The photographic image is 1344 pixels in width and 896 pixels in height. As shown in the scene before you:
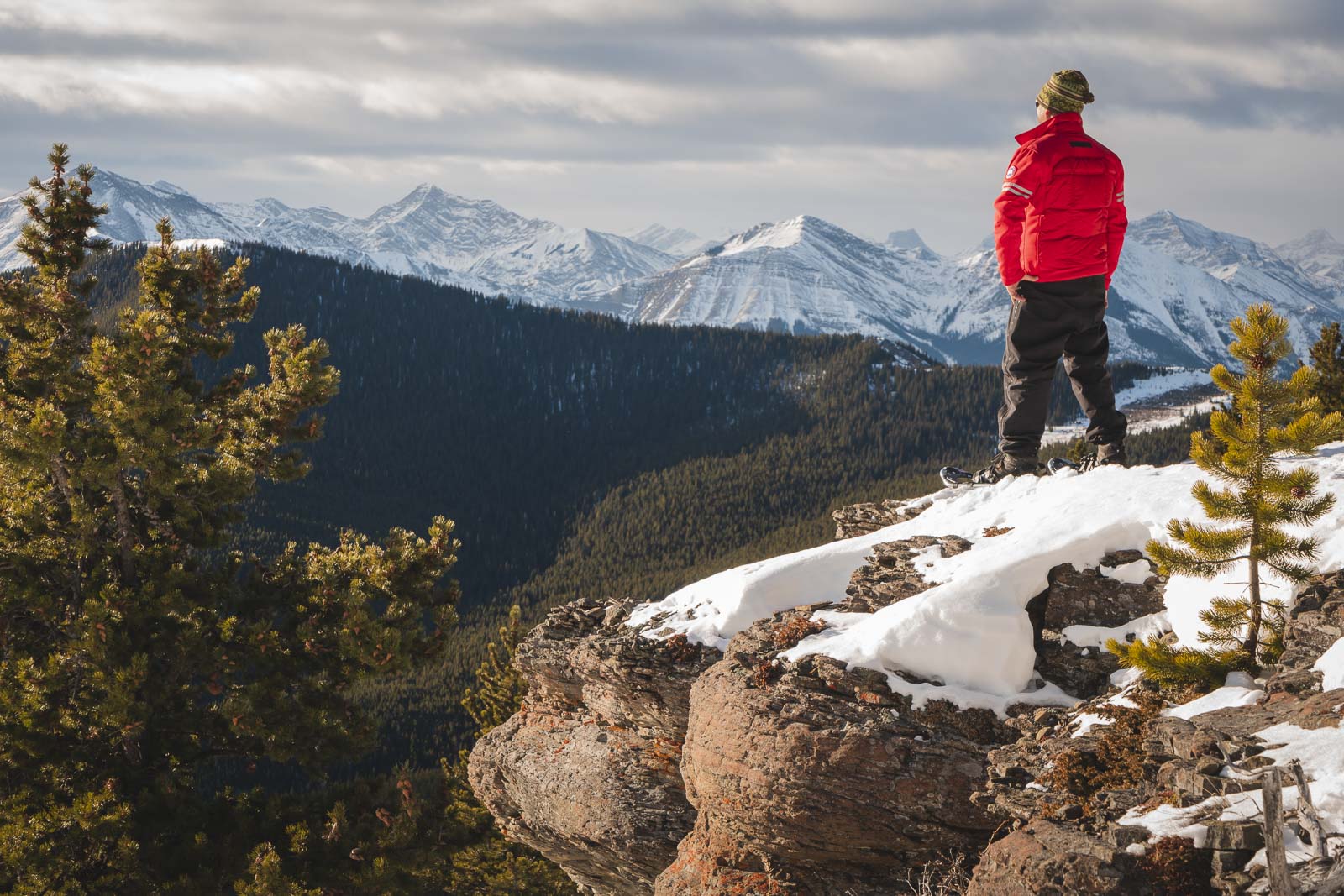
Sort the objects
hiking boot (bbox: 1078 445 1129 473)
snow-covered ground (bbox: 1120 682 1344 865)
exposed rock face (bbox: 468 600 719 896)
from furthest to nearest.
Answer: exposed rock face (bbox: 468 600 719 896), hiking boot (bbox: 1078 445 1129 473), snow-covered ground (bbox: 1120 682 1344 865)

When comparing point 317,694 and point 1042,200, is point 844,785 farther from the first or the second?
point 317,694

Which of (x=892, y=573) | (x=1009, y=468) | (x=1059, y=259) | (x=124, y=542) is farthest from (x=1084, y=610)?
(x=124, y=542)

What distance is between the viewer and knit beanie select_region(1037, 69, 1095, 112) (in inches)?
460

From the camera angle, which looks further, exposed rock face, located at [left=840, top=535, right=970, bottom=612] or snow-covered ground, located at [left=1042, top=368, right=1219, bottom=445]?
snow-covered ground, located at [left=1042, top=368, right=1219, bottom=445]

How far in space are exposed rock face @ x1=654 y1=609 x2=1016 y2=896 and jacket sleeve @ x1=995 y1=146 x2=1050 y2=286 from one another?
229 inches

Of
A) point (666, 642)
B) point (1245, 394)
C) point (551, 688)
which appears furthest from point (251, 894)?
point (1245, 394)

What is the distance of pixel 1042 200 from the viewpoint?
12.0m

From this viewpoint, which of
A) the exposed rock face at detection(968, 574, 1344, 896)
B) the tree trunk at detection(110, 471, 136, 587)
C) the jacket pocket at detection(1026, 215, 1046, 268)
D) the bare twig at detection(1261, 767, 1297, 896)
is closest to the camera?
the bare twig at detection(1261, 767, 1297, 896)

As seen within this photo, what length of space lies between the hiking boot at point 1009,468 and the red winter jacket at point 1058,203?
10.5 ft

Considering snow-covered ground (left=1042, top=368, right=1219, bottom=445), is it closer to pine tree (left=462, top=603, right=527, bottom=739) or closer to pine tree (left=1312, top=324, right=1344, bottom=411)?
pine tree (left=1312, top=324, right=1344, bottom=411)

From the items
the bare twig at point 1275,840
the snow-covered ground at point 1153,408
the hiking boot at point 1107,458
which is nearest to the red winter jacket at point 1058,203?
the hiking boot at point 1107,458

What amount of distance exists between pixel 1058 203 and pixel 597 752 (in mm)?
11064

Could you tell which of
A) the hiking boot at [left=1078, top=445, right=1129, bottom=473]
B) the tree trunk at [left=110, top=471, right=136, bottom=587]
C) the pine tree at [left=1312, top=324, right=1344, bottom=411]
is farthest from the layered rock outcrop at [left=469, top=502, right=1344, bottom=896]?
the pine tree at [left=1312, top=324, right=1344, bottom=411]

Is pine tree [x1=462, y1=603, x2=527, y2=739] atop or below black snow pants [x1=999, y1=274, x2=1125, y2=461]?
below
